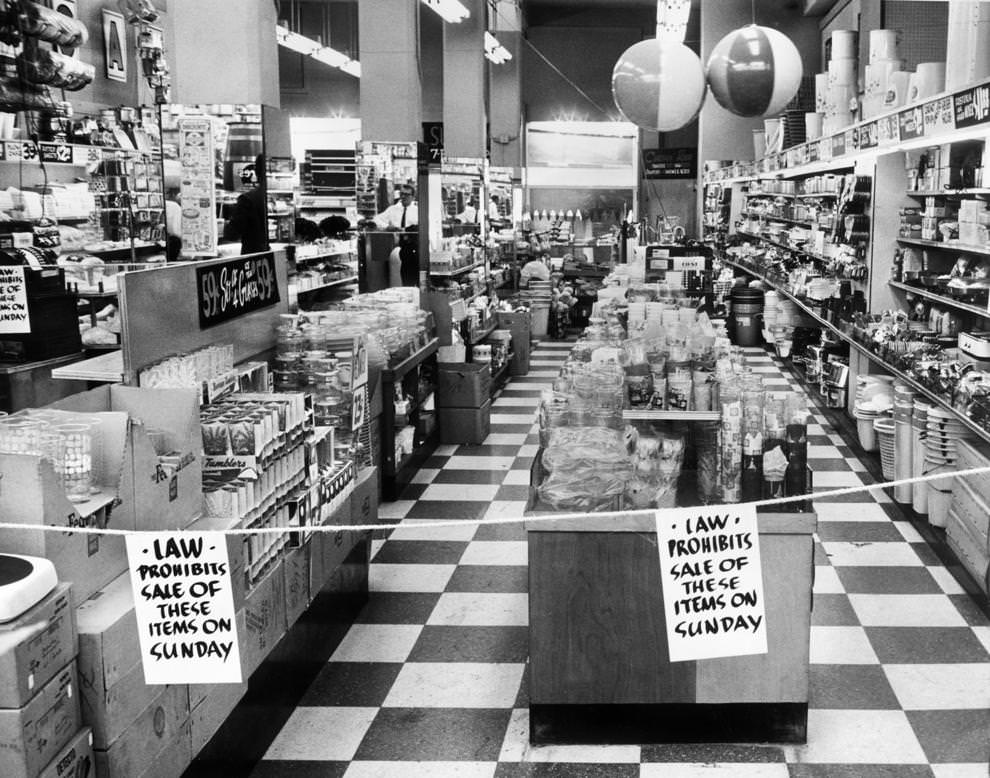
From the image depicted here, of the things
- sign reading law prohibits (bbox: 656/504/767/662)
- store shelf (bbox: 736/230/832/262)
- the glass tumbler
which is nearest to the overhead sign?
store shelf (bbox: 736/230/832/262)

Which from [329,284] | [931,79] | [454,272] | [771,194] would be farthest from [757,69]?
[771,194]

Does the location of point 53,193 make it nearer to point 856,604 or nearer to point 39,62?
point 39,62

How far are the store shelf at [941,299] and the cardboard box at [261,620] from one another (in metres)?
4.13

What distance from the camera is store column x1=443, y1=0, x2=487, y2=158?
15.4 metres

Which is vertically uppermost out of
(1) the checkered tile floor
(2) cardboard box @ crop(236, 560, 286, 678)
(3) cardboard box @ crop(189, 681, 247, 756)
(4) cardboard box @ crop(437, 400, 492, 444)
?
(2) cardboard box @ crop(236, 560, 286, 678)

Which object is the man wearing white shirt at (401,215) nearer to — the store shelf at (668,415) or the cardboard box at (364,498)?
the cardboard box at (364,498)

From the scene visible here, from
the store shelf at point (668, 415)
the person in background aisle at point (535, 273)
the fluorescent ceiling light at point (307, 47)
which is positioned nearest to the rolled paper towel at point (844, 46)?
the person in background aisle at point (535, 273)

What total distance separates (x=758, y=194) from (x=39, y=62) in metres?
11.3

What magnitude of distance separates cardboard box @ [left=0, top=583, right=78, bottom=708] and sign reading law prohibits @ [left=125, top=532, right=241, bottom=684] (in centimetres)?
17

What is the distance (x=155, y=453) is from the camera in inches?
113

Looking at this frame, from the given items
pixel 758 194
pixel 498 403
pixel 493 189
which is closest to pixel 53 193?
pixel 498 403

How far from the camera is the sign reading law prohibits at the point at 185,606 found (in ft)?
8.03

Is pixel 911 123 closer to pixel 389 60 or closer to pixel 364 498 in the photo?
pixel 364 498

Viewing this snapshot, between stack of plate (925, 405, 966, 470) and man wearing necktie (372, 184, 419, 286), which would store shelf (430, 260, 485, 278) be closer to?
man wearing necktie (372, 184, 419, 286)
